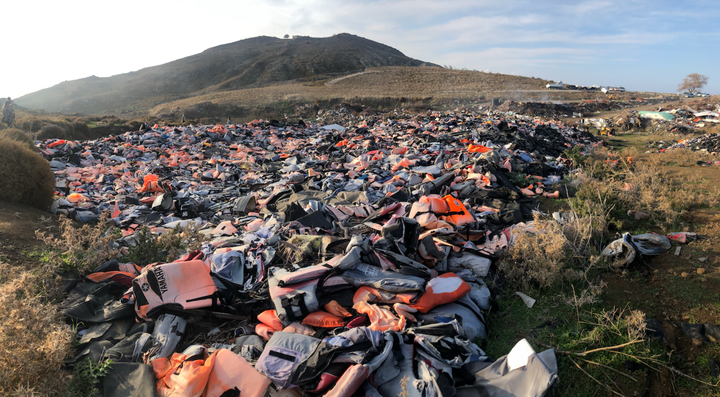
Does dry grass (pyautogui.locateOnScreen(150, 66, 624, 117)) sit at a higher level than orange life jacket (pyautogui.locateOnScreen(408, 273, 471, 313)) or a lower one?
higher

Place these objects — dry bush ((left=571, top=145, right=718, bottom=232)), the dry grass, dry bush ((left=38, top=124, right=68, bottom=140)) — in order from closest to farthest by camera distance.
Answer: dry bush ((left=571, top=145, right=718, bottom=232)) → dry bush ((left=38, top=124, right=68, bottom=140)) → the dry grass

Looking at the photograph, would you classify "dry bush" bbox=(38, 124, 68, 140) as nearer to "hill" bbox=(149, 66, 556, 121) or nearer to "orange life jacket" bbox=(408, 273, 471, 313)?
"hill" bbox=(149, 66, 556, 121)

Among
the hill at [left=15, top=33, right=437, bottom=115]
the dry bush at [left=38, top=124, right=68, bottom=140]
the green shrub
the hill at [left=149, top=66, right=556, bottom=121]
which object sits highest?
the hill at [left=15, top=33, right=437, bottom=115]

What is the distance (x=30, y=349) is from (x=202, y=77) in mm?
56778

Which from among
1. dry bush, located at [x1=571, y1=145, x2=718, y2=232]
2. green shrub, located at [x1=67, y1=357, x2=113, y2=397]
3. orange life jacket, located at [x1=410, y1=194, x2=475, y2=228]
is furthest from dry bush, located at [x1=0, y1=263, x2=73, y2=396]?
dry bush, located at [x1=571, y1=145, x2=718, y2=232]

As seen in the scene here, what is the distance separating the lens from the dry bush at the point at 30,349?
1756mm

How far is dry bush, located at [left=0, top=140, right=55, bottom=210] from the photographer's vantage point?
477 centimetres

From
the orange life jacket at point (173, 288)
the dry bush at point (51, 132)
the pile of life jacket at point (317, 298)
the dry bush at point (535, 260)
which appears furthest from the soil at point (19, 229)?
the dry bush at point (51, 132)

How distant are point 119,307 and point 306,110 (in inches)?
883

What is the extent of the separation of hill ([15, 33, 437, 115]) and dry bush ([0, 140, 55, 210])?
38046 mm

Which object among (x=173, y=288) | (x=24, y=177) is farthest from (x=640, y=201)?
(x=24, y=177)

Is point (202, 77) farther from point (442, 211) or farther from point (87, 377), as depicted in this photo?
point (87, 377)

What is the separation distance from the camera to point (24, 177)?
195 inches

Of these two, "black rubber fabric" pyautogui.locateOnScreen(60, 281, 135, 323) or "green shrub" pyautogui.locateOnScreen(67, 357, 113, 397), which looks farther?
"black rubber fabric" pyautogui.locateOnScreen(60, 281, 135, 323)
